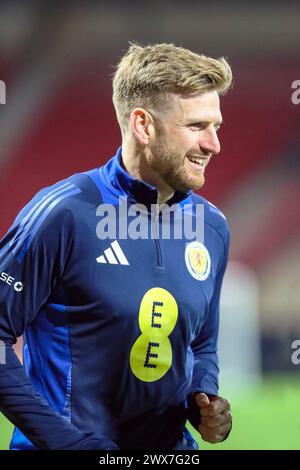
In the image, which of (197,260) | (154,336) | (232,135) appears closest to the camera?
(154,336)

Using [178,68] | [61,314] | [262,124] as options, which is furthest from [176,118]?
[262,124]

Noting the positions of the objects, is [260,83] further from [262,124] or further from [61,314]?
[61,314]

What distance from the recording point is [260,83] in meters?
3.35

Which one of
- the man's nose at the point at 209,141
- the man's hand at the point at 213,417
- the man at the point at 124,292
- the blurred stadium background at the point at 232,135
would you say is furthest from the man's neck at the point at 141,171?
the blurred stadium background at the point at 232,135

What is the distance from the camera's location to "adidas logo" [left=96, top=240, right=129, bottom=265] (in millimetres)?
1792

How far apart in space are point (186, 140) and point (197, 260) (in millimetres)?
307

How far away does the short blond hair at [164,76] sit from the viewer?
1792mm

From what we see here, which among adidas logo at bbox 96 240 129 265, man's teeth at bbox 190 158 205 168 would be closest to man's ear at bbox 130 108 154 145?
man's teeth at bbox 190 158 205 168

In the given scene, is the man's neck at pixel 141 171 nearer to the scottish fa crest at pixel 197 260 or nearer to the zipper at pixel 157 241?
the zipper at pixel 157 241

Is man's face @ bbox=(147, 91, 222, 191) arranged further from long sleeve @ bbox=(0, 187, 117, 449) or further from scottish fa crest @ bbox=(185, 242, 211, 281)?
long sleeve @ bbox=(0, 187, 117, 449)

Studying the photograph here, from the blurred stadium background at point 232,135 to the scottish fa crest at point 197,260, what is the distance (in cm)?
87

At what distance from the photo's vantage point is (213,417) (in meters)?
1.81

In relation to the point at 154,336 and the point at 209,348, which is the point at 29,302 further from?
the point at 209,348

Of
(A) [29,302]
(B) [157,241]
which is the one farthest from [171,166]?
(A) [29,302]
